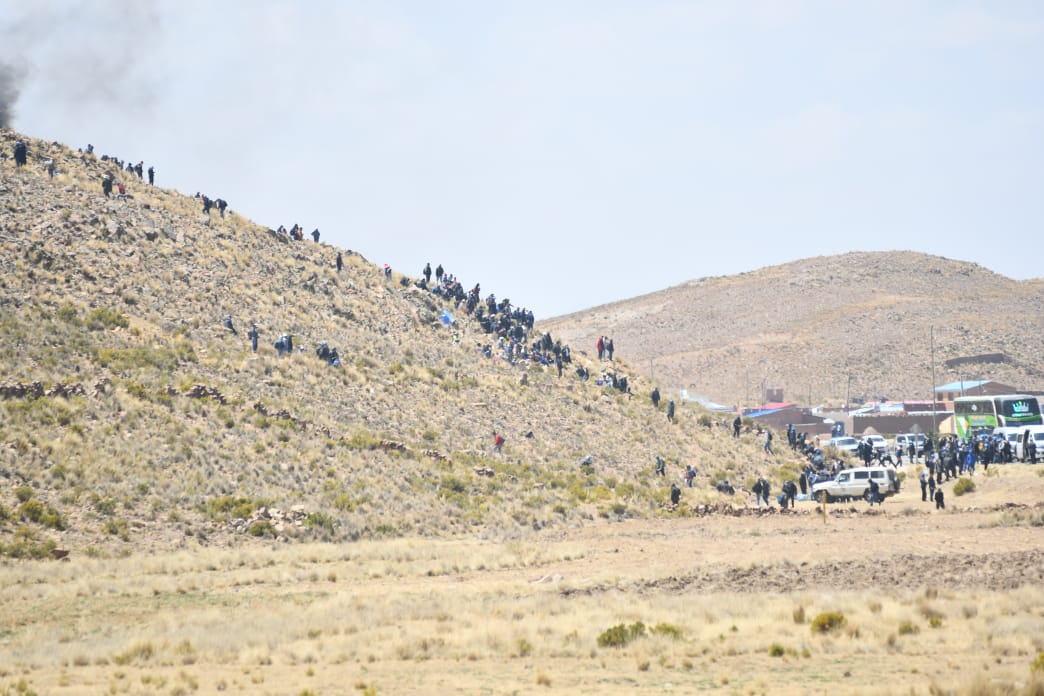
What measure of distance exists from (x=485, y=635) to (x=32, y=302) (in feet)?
123

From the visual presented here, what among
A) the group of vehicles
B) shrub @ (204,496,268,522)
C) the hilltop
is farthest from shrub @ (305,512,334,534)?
the group of vehicles

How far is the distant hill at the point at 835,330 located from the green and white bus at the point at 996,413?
2249 inches

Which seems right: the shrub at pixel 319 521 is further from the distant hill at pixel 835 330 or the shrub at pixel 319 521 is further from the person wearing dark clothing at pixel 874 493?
the distant hill at pixel 835 330

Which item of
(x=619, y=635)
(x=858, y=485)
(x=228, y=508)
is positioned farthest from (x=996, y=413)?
(x=619, y=635)

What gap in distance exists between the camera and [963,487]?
49500 mm

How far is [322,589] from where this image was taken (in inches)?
1204

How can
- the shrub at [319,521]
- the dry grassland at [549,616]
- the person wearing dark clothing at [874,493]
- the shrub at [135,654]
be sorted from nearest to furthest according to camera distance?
the dry grassland at [549,616], the shrub at [135,654], the shrub at [319,521], the person wearing dark clothing at [874,493]

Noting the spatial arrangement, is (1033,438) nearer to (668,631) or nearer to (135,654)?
(668,631)

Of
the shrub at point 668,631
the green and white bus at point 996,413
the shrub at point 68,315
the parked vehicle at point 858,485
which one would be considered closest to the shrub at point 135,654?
the shrub at point 668,631

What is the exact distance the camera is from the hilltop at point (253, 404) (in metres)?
41.6

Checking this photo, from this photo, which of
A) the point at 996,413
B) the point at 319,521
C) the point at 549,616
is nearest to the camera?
the point at 549,616

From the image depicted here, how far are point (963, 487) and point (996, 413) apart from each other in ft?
88.4

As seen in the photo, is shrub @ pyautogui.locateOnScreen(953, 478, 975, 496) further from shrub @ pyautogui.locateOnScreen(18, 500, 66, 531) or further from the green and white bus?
shrub @ pyautogui.locateOnScreen(18, 500, 66, 531)

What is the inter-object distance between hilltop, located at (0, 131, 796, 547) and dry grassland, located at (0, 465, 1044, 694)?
490cm
